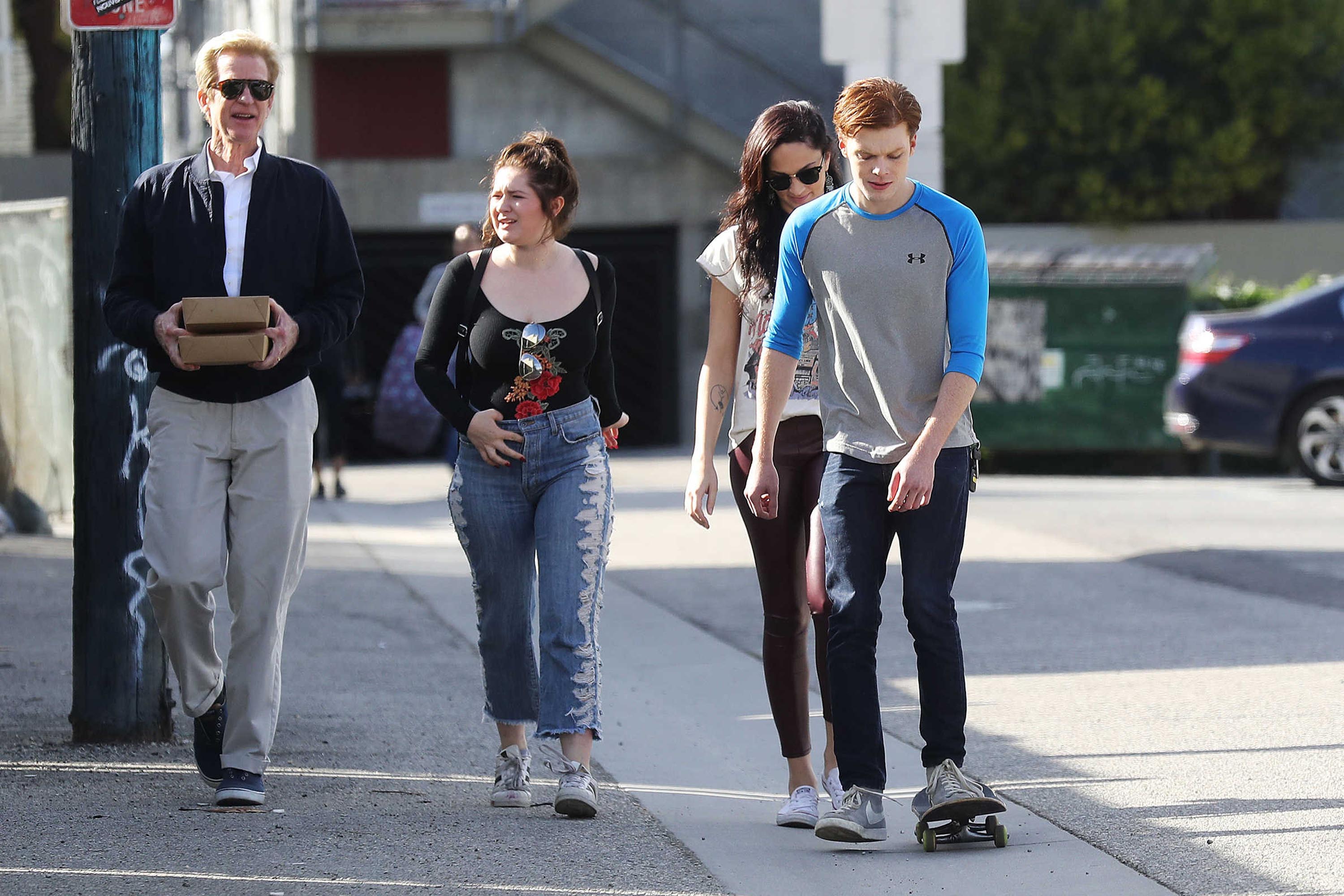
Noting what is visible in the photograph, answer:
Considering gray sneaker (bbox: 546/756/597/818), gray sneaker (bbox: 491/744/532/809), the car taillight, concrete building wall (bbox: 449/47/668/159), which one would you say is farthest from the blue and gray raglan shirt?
concrete building wall (bbox: 449/47/668/159)

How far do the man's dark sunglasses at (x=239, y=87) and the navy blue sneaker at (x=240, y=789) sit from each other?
174 cm

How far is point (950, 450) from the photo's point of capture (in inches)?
178

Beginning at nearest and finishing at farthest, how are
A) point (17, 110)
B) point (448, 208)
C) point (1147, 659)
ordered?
point (1147, 659), point (448, 208), point (17, 110)

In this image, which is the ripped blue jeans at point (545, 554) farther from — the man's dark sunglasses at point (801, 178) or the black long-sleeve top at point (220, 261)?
the man's dark sunglasses at point (801, 178)

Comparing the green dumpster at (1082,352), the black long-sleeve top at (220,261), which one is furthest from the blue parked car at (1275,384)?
the black long-sleeve top at (220,261)

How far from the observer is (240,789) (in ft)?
15.9

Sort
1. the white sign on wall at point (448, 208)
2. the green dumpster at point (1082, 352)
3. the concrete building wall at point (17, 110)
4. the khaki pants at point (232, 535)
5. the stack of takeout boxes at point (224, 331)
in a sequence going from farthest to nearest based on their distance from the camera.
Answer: the concrete building wall at point (17, 110)
the white sign on wall at point (448, 208)
the green dumpster at point (1082, 352)
the khaki pants at point (232, 535)
the stack of takeout boxes at point (224, 331)

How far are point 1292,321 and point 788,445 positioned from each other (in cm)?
1057

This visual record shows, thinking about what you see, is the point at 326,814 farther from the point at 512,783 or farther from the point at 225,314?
the point at 225,314

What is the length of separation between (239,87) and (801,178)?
1466 mm

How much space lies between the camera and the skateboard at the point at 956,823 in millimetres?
4508

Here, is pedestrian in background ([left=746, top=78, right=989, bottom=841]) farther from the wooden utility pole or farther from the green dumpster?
the green dumpster

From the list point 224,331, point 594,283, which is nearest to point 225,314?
point 224,331

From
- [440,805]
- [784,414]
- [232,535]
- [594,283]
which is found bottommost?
[440,805]
